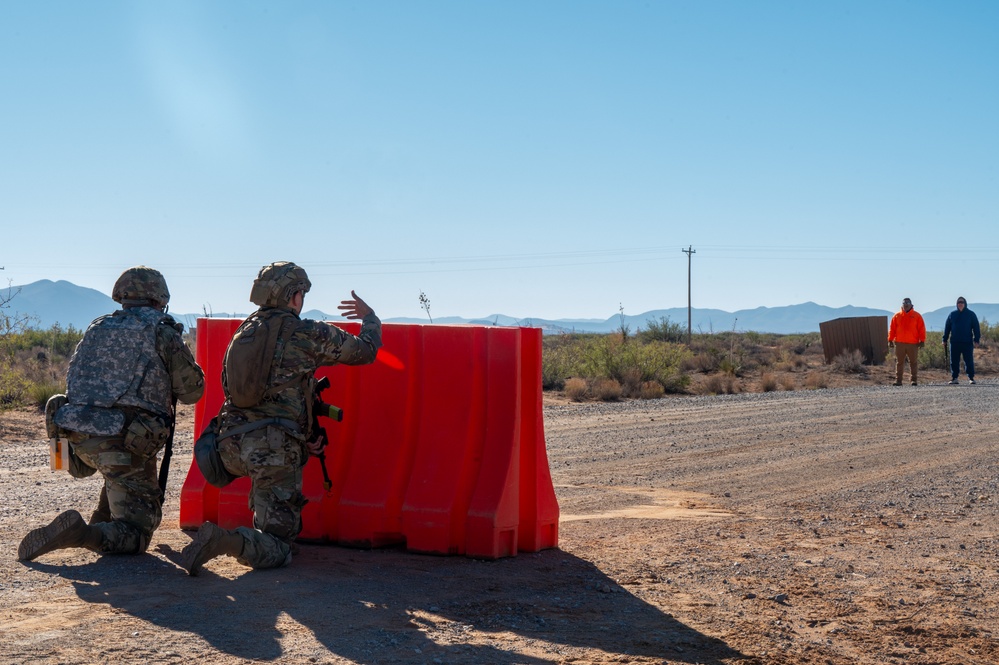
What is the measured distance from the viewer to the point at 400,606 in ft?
17.9

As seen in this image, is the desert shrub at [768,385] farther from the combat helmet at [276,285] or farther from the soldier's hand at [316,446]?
the combat helmet at [276,285]

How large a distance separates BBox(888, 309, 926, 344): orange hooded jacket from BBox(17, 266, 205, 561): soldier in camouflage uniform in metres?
19.8

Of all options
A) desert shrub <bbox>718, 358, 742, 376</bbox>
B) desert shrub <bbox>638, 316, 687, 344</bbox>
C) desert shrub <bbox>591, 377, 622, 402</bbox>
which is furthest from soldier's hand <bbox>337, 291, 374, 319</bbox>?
desert shrub <bbox>638, 316, 687, 344</bbox>

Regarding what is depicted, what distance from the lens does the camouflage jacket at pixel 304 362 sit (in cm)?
609

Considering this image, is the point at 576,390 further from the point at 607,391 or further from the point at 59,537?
the point at 59,537

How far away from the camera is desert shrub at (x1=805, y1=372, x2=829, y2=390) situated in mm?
26328

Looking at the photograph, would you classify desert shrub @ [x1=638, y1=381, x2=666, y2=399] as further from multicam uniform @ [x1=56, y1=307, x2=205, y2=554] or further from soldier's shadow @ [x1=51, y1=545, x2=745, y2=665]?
multicam uniform @ [x1=56, y1=307, x2=205, y2=554]

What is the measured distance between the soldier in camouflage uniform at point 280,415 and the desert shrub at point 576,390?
601 inches

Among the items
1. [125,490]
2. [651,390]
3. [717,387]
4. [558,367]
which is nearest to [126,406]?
[125,490]

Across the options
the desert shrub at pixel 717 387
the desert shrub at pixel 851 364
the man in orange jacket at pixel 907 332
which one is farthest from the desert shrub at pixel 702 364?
the man in orange jacket at pixel 907 332

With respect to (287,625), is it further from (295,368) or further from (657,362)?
(657,362)

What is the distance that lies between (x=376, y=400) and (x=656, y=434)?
23.2 ft

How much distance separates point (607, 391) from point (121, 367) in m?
15.6

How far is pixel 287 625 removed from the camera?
5.03 m
